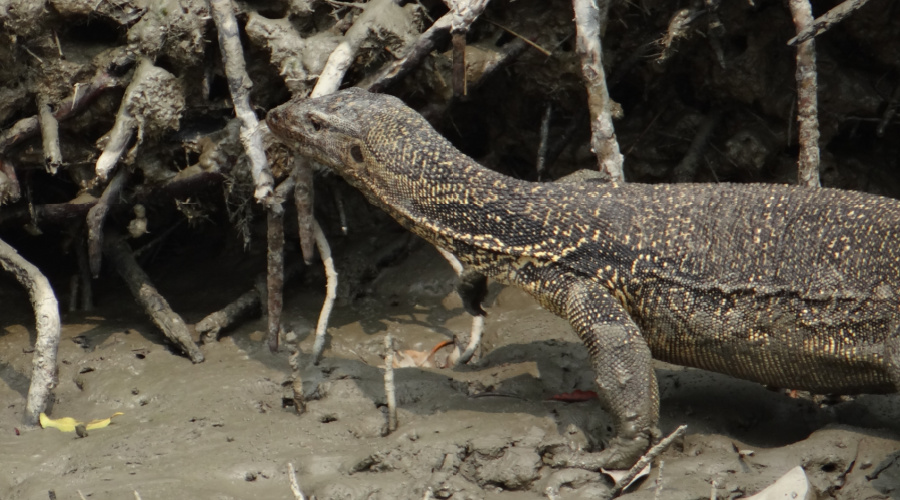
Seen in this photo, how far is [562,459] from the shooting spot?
548 centimetres

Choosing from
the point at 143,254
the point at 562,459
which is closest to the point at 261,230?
the point at 143,254

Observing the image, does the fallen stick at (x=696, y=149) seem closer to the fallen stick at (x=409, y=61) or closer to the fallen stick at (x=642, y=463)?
the fallen stick at (x=409, y=61)

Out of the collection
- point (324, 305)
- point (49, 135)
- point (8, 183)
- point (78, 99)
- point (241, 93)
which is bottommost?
point (324, 305)

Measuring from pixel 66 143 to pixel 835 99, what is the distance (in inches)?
254

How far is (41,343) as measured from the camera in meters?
6.59

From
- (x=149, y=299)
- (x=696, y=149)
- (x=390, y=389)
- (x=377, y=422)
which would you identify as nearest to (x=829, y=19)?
(x=696, y=149)

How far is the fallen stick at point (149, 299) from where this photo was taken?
725 centimetres

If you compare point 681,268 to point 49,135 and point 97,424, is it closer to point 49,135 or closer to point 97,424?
point 97,424

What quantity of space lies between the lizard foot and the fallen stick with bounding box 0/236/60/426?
12.0 feet

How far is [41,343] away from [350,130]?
2.74m

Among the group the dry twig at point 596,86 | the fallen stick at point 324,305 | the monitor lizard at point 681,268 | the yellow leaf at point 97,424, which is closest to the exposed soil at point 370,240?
the yellow leaf at point 97,424

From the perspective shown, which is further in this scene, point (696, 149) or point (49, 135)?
point (696, 149)

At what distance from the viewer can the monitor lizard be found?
5.34 metres

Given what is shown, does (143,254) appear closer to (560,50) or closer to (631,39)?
(560,50)
